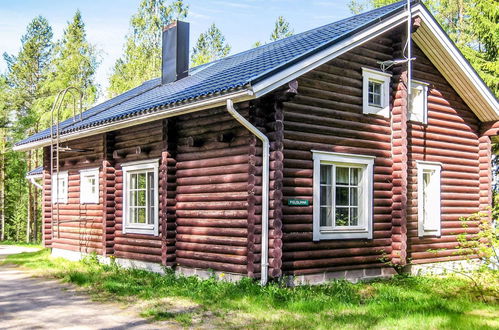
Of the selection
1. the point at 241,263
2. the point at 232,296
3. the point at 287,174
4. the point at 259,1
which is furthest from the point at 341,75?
the point at 259,1

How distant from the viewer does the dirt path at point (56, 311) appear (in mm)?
7516

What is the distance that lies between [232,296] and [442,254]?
6223 millimetres

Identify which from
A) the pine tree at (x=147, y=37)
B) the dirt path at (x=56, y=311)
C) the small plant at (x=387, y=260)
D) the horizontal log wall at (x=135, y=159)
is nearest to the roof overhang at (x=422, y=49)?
the horizontal log wall at (x=135, y=159)

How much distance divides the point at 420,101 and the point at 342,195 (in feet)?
11.5

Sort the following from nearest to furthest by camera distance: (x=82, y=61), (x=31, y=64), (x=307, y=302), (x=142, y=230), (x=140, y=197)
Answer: (x=307, y=302) → (x=142, y=230) → (x=140, y=197) → (x=82, y=61) → (x=31, y=64)

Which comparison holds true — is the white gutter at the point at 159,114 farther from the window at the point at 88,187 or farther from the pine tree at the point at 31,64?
the pine tree at the point at 31,64

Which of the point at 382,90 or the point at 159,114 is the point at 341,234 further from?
the point at 159,114

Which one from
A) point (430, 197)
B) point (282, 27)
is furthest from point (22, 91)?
point (430, 197)

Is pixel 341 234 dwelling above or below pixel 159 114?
below

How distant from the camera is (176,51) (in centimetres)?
1526

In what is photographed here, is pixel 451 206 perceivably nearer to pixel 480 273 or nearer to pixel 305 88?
pixel 480 273

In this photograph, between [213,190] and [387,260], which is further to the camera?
[387,260]

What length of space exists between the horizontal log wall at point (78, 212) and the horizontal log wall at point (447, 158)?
7.61 m

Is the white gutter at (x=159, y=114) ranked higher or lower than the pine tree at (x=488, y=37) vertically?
lower
